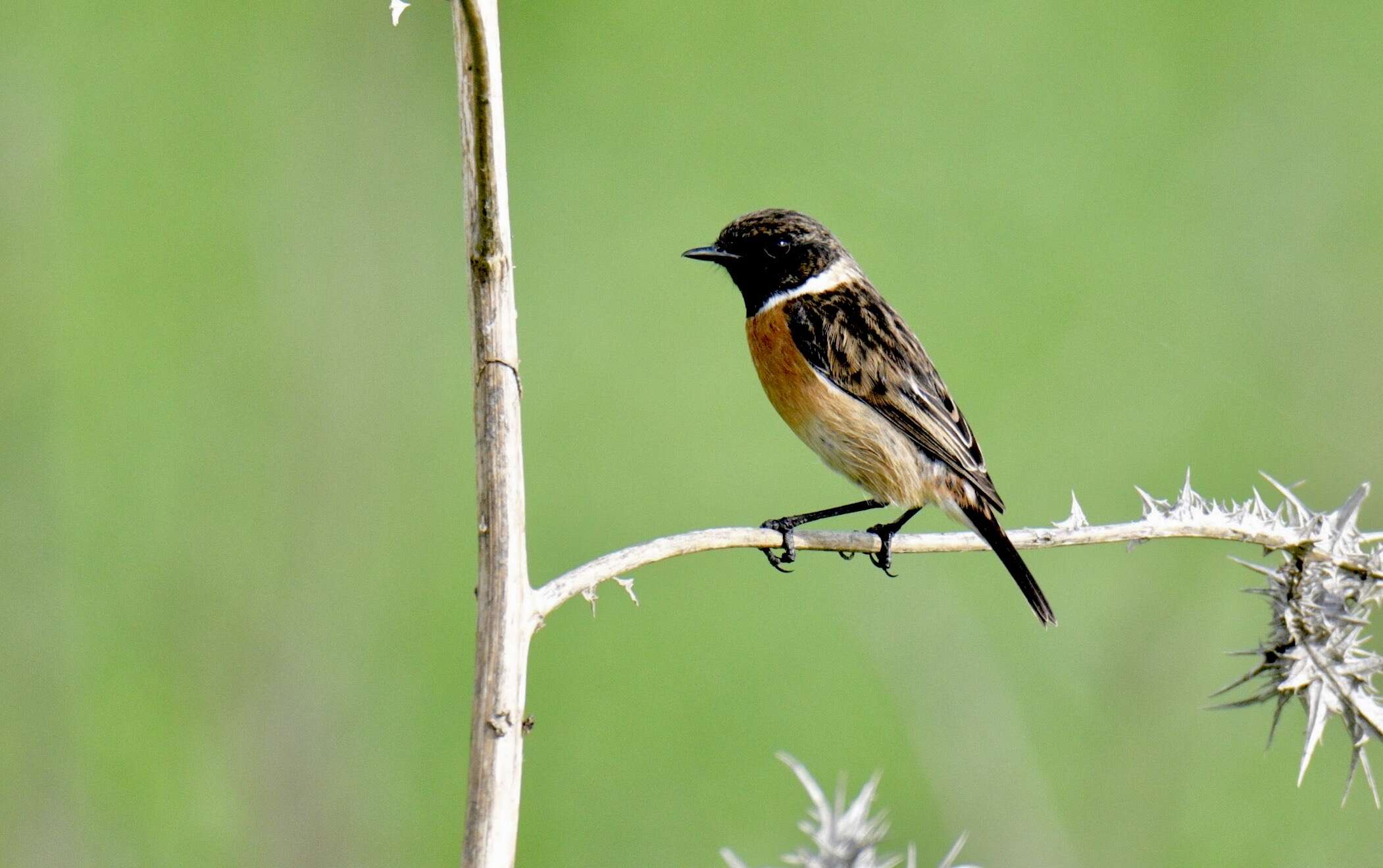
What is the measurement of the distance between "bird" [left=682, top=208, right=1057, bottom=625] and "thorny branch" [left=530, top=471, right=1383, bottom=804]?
1580 mm

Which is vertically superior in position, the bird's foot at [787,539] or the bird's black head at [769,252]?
the bird's black head at [769,252]

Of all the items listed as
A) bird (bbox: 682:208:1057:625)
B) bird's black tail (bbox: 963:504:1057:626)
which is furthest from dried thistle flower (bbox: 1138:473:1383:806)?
bird (bbox: 682:208:1057:625)

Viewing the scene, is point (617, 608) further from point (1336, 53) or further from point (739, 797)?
point (1336, 53)

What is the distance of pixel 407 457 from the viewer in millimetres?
7180

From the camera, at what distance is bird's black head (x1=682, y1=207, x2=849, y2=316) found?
4992mm

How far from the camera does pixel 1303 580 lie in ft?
8.67

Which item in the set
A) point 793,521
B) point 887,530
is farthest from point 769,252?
point 793,521

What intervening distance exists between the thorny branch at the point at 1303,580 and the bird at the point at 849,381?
1.58m

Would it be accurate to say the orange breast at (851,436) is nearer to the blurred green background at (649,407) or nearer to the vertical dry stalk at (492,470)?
the blurred green background at (649,407)

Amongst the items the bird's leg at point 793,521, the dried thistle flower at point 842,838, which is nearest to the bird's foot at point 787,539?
the bird's leg at point 793,521

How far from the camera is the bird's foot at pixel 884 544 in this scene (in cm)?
299

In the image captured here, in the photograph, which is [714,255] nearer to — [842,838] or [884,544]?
[884,544]

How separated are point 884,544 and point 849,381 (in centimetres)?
175

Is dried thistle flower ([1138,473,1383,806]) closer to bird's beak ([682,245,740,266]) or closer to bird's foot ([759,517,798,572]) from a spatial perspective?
bird's foot ([759,517,798,572])
